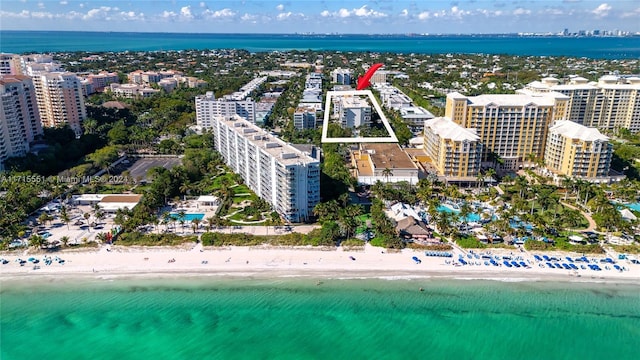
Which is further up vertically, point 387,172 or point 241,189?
point 387,172

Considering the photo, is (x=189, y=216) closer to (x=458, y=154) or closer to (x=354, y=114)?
(x=458, y=154)

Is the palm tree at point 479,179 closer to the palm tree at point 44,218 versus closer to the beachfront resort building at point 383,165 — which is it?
the beachfront resort building at point 383,165

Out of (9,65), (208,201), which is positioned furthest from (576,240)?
(9,65)

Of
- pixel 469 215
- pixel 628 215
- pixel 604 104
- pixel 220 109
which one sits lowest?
pixel 469 215

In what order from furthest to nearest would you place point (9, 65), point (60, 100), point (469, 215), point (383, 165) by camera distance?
point (9, 65), point (60, 100), point (383, 165), point (469, 215)

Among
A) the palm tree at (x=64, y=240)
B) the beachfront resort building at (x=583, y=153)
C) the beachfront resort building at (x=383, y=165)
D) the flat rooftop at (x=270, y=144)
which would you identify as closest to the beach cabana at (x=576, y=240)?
the beachfront resort building at (x=583, y=153)

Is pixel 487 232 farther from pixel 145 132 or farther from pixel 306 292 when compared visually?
pixel 145 132

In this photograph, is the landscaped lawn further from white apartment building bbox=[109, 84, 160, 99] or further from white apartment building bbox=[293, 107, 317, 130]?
white apartment building bbox=[109, 84, 160, 99]
